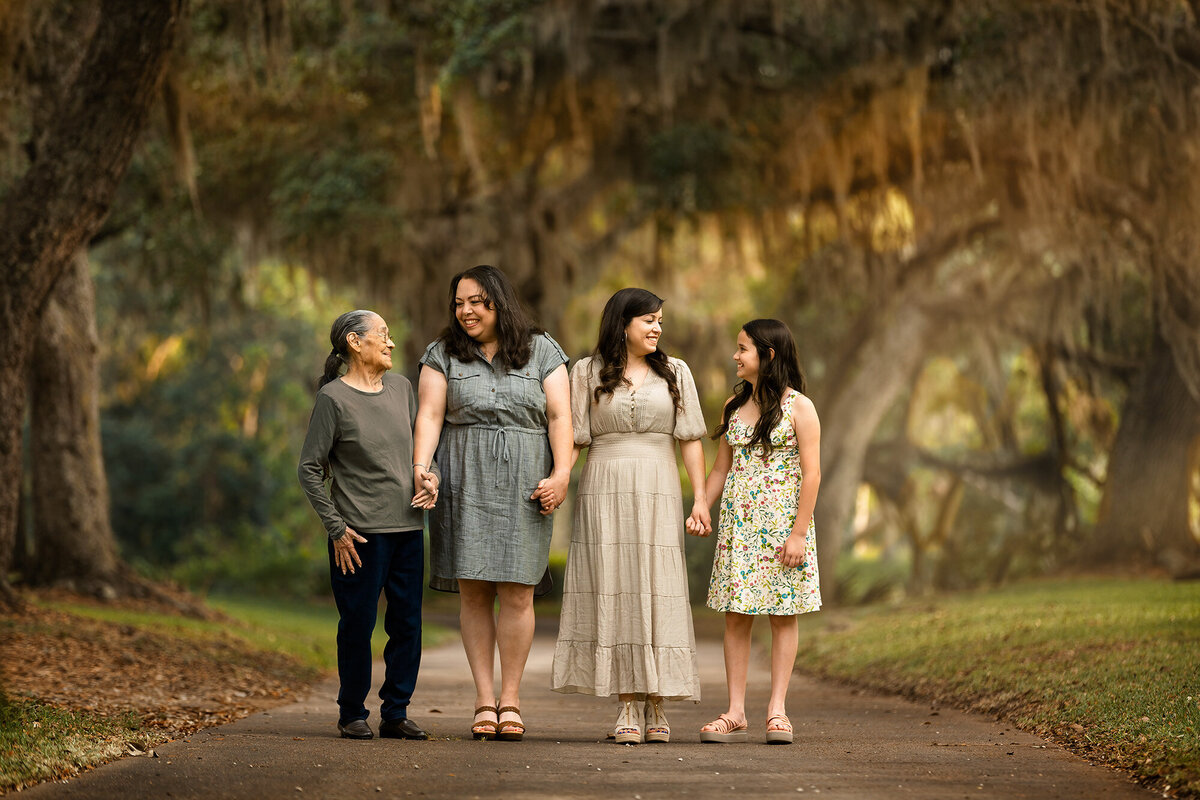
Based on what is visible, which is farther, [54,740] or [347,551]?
[347,551]

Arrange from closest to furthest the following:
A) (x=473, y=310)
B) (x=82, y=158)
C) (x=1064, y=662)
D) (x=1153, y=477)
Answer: (x=473, y=310) → (x=1064, y=662) → (x=82, y=158) → (x=1153, y=477)

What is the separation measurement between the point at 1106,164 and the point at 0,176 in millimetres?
11018

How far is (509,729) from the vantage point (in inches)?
215

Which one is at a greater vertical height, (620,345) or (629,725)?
(620,345)

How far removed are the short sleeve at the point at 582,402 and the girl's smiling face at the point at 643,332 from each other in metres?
0.22

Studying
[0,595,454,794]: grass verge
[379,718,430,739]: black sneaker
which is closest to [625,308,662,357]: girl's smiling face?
[379,718,430,739]: black sneaker

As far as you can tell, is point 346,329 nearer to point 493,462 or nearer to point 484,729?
point 493,462

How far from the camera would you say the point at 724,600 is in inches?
227

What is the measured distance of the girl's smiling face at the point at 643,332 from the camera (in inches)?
225

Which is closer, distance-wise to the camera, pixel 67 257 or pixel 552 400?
pixel 552 400

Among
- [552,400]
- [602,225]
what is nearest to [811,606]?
[552,400]

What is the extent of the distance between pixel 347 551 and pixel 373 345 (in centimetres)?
87

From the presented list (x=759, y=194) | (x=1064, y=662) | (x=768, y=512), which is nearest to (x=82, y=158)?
(x=768, y=512)

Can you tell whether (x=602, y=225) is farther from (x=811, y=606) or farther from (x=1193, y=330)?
(x=811, y=606)
